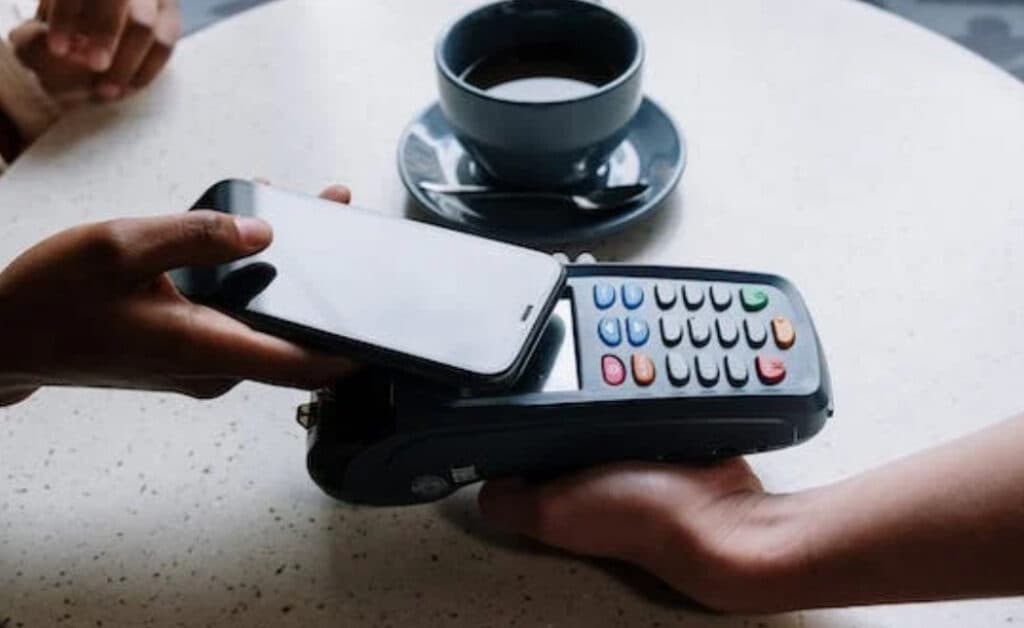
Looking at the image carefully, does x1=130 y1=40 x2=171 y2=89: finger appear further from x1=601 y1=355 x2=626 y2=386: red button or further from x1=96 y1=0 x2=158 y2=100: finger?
x1=601 y1=355 x2=626 y2=386: red button

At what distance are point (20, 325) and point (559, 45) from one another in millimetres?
280

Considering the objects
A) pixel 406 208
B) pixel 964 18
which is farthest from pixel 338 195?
pixel 964 18

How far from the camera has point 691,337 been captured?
0.45 metres

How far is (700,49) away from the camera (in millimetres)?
675

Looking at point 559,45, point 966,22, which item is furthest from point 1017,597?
point 966,22

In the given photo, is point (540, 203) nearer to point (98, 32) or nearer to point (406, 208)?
point (406, 208)

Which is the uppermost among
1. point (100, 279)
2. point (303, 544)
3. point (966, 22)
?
point (100, 279)

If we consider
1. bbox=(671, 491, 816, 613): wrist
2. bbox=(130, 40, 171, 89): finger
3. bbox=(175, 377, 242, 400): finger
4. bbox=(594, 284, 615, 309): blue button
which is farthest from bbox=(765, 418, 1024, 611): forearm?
bbox=(130, 40, 171, 89): finger

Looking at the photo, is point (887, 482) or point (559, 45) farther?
point (559, 45)

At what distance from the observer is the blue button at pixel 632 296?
46 centimetres

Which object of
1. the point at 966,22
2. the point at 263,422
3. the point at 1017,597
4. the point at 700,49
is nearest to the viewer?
the point at 1017,597

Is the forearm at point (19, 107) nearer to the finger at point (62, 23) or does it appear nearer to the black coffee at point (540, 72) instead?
the finger at point (62, 23)

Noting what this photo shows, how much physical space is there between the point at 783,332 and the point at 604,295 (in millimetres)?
68

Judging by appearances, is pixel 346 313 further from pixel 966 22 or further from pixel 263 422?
pixel 966 22
